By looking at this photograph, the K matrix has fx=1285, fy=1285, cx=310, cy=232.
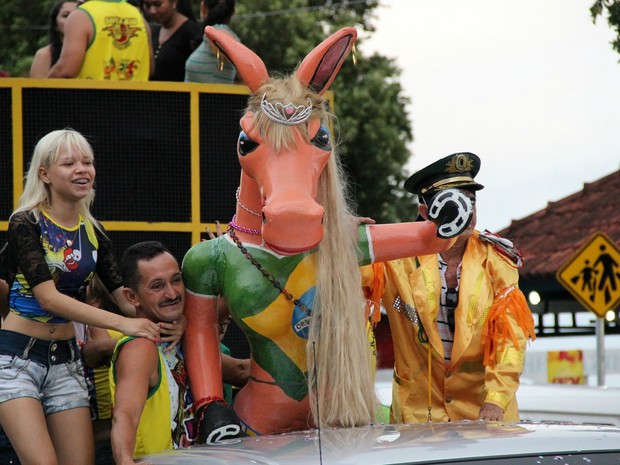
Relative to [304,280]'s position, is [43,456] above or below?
below

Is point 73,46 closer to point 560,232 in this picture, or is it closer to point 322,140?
point 322,140

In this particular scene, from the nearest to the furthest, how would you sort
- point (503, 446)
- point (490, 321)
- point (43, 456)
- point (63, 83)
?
point (503, 446) → point (43, 456) → point (490, 321) → point (63, 83)

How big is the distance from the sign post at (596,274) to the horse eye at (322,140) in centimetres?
869

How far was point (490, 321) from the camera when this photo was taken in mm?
5234

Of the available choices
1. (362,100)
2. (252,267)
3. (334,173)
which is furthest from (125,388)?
(362,100)

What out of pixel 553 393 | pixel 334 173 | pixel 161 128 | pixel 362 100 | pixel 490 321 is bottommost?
pixel 553 393

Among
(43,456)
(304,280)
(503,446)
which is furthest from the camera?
(304,280)

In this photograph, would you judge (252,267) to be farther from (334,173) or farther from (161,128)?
(161,128)

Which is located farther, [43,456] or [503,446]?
[43,456]

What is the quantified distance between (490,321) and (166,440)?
1445 mm

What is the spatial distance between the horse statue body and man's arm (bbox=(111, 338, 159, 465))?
1.01ft

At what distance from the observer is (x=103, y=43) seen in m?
7.30

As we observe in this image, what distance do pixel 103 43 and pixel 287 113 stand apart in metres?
2.90

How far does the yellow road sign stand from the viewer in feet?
42.9
